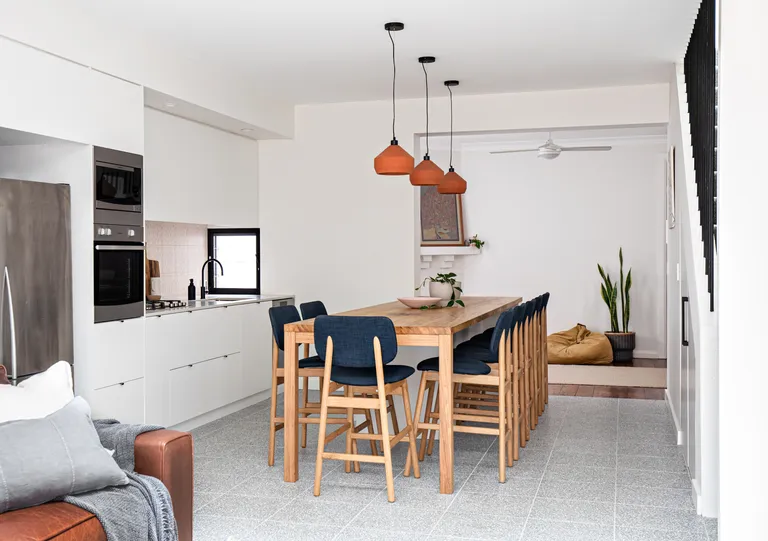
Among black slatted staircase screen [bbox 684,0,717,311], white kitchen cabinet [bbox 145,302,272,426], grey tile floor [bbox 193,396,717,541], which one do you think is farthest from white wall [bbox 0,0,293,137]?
black slatted staircase screen [bbox 684,0,717,311]

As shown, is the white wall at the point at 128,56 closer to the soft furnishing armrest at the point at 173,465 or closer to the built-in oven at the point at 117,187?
the built-in oven at the point at 117,187

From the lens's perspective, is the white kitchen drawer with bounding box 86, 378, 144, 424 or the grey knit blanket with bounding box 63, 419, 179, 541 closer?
the grey knit blanket with bounding box 63, 419, 179, 541

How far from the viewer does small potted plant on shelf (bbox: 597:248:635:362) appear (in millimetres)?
9039

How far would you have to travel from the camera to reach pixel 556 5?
4.28 meters

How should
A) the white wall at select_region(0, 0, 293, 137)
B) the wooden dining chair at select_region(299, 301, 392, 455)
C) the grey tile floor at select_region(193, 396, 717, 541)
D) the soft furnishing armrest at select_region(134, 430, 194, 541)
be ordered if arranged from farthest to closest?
the wooden dining chair at select_region(299, 301, 392, 455)
the white wall at select_region(0, 0, 293, 137)
the grey tile floor at select_region(193, 396, 717, 541)
the soft furnishing armrest at select_region(134, 430, 194, 541)

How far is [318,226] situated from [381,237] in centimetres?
60

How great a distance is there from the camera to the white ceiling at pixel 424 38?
4.31 meters

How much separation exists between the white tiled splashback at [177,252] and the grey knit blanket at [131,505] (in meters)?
3.22

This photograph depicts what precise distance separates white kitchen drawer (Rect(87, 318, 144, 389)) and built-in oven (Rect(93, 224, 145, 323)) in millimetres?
60

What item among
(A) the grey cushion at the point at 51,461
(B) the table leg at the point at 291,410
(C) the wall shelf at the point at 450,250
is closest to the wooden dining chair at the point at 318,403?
(B) the table leg at the point at 291,410

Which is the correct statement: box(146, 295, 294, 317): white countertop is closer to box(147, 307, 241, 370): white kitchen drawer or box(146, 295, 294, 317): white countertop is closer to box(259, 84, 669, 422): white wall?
box(147, 307, 241, 370): white kitchen drawer

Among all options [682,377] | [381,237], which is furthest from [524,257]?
[682,377]

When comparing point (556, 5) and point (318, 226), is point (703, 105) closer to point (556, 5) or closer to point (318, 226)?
point (556, 5)

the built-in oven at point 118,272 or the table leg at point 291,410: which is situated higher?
the built-in oven at point 118,272
